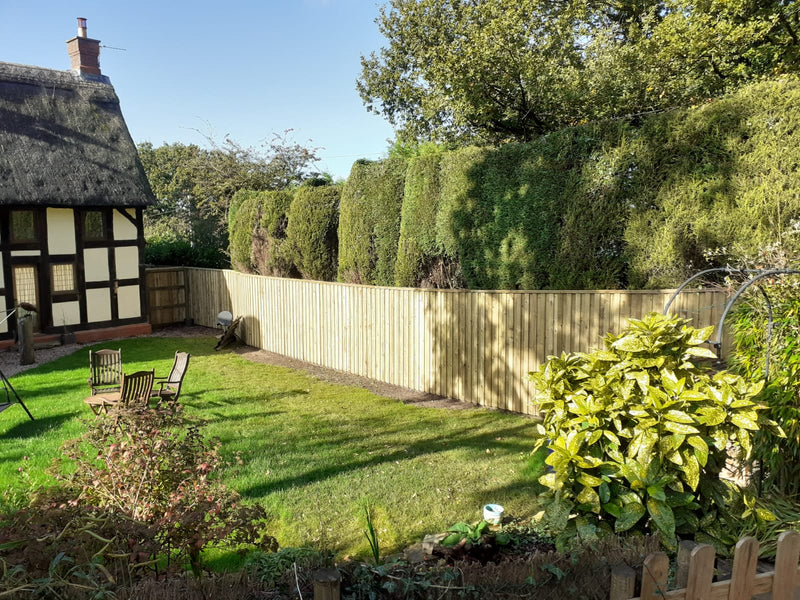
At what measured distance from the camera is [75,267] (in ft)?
52.2

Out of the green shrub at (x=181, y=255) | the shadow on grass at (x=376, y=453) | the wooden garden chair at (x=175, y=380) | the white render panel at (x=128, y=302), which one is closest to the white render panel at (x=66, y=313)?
the white render panel at (x=128, y=302)

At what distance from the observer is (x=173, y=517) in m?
3.47

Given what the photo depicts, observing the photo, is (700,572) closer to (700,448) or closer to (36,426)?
(700,448)

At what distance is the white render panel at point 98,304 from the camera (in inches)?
637

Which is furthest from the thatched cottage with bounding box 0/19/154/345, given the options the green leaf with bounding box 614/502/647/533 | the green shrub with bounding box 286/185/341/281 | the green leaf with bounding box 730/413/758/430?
the green leaf with bounding box 730/413/758/430

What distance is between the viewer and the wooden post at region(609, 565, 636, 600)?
2.44 meters

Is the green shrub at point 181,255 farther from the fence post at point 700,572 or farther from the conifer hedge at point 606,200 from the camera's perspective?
the fence post at point 700,572

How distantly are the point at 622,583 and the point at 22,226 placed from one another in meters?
16.9

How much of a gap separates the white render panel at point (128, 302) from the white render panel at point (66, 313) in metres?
1.14

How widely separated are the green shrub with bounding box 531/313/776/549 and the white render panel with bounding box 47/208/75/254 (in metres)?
15.5

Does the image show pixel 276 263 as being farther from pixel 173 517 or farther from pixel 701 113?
pixel 173 517

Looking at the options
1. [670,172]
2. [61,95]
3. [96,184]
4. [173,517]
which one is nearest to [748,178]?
[670,172]

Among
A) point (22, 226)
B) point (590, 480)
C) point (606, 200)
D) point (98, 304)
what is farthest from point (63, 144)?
point (590, 480)

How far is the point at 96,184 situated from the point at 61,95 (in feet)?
10.3
